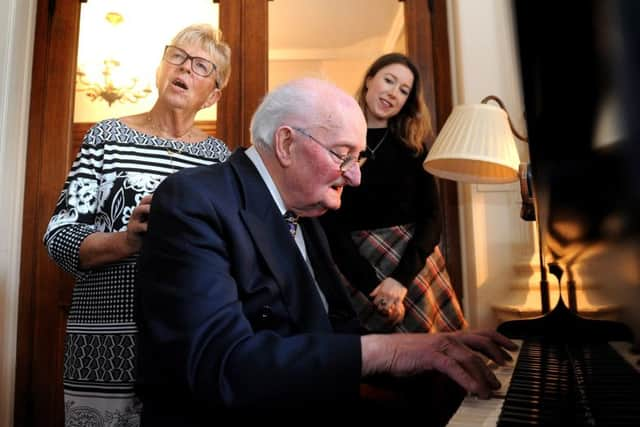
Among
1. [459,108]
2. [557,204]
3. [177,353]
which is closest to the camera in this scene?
[557,204]

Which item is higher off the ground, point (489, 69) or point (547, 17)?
point (489, 69)

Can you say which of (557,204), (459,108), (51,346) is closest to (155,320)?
(557,204)

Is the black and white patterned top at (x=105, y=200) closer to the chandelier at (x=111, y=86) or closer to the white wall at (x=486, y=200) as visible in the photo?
the chandelier at (x=111, y=86)

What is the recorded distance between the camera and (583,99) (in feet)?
1.07

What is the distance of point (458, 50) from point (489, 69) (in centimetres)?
16

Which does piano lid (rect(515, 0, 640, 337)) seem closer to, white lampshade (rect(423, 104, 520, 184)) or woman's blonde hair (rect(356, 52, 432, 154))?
white lampshade (rect(423, 104, 520, 184))

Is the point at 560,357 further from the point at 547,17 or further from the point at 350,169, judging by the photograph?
the point at 547,17

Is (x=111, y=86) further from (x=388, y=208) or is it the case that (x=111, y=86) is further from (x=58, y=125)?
(x=388, y=208)

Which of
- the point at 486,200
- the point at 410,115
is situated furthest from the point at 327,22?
the point at 486,200

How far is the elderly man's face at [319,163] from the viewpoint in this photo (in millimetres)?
1177

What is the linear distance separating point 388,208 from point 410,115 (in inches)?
15.0

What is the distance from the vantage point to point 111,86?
7.89 feet

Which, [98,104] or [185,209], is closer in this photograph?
[185,209]

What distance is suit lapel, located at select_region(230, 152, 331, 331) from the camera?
1024mm
